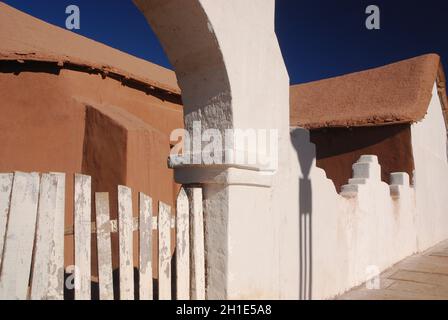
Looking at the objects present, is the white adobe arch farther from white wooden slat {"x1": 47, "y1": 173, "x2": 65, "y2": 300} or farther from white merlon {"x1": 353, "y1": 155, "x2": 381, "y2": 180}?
white merlon {"x1": 353, "y1": 155, "x2": 381, "y2": 180}

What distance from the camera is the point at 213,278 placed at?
9.86 ft

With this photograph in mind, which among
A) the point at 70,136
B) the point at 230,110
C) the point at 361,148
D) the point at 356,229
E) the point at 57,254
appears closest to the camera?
the point at 57,254

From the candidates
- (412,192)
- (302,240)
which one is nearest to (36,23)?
(302,240)

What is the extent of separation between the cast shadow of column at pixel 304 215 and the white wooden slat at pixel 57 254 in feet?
7.92

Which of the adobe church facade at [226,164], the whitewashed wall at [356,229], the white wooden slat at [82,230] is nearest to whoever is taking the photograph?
the white wooden slat at [82,230]

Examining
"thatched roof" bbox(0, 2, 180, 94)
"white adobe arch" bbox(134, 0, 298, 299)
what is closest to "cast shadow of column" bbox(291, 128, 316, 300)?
"white adobe arch" bbox(134, 0, 298, 299)

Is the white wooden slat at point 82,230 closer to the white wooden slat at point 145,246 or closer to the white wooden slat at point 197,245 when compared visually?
the white wooden slat at point 145,246

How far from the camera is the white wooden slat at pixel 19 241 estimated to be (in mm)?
2053

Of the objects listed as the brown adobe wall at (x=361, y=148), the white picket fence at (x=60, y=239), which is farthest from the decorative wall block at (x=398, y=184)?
the white picket fence at (x=60, y=239)

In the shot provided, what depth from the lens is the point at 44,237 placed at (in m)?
2.15

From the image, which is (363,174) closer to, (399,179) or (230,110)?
(399,179)

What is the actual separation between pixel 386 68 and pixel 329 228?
31.5 ft

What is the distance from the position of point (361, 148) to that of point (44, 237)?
928cm

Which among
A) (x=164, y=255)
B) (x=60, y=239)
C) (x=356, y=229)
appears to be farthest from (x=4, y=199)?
(x=356, y=229)
